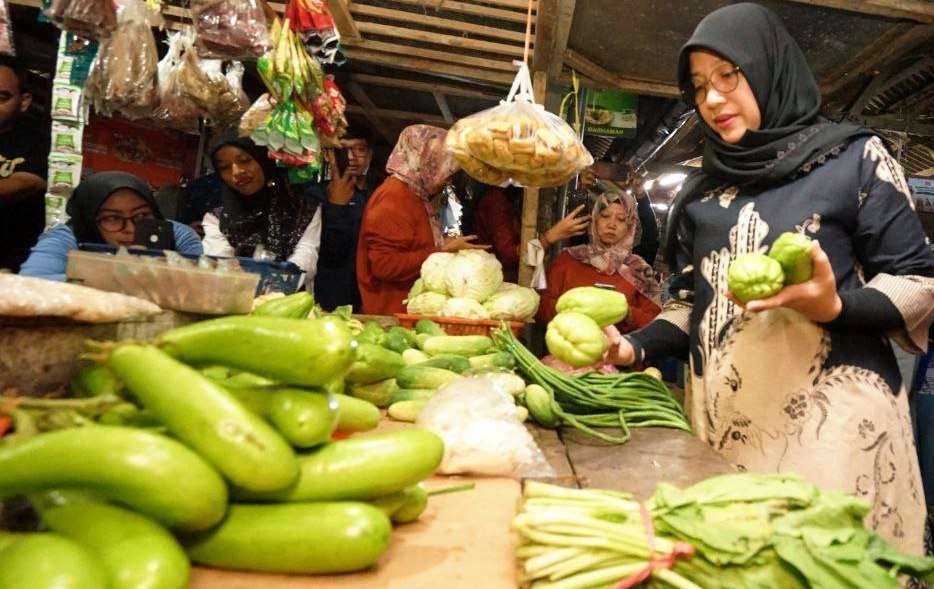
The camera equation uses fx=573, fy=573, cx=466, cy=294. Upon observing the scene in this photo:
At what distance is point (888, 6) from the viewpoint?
3131 millimetres

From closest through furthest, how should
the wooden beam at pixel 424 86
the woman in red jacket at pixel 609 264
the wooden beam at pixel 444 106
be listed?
the woman in red jacket at pixel 609 264 → the wooden beam at pixel 424 86 → the wooden beam at pixel 444 106

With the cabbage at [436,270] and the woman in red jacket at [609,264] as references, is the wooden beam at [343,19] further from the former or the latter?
the woman in red jacket at [609,264]

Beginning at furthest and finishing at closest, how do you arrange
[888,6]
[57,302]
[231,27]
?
1. [231,27]
2. [888,6]
3. [57,302]

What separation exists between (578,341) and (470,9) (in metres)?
2.55

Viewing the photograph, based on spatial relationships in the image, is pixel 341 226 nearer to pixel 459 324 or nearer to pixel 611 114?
pixel 459 324

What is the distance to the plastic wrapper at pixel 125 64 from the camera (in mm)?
3773

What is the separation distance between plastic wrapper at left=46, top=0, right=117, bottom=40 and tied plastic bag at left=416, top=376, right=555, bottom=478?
10.8 ft

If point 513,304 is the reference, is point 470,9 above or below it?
above

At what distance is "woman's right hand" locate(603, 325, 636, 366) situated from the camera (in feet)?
8.25

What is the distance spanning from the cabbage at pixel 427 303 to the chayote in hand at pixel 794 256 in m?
2.31

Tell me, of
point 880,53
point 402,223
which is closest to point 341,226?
point 402,223

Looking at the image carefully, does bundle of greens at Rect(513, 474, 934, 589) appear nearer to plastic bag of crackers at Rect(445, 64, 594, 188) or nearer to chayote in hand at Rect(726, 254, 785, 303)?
chayote in hand at Rect(726, 254, 785, 303)

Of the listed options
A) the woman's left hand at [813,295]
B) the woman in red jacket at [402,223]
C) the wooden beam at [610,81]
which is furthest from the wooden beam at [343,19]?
A: the woman's left hand at [813,295]

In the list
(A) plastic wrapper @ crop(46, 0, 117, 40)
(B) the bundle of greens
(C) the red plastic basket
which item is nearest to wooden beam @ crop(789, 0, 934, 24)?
(C) the red plastic basket
